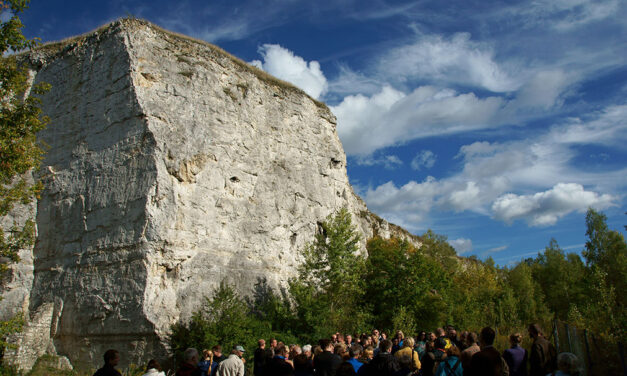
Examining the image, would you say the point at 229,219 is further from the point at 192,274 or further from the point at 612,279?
the point at 612,279

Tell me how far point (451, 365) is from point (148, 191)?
1593 centimetres

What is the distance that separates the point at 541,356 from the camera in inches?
322

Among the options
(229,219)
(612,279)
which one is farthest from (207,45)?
(612,279)

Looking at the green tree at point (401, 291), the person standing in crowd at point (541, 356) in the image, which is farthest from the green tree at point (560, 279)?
the person standing in crowd at point (541, 356)

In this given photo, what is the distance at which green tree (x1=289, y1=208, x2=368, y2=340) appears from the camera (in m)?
22.3

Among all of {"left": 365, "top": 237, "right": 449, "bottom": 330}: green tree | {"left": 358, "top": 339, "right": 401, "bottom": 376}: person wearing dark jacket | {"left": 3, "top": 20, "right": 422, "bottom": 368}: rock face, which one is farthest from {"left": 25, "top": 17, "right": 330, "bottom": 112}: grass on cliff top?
{"left": 358, "top": 339, "right": 401, "bottom": 376}: person wearing dark jacket

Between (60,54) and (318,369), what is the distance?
25057 mm

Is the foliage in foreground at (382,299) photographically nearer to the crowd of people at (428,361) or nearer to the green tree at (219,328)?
the green tree at (219,328)

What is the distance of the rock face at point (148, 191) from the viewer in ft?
62.4

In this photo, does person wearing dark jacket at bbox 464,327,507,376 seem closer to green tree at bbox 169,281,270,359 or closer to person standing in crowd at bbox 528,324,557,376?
person standing in crowd at bbox 528,324,557,376

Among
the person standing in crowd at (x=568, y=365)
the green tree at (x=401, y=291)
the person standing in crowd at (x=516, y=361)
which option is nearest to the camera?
the person standing in crowd at (x=568, y=365)

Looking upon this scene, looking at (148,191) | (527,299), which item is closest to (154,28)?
(148,191)

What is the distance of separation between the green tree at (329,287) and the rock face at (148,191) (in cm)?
144

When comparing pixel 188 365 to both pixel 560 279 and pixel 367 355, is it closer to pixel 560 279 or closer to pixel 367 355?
pixel 367 355
